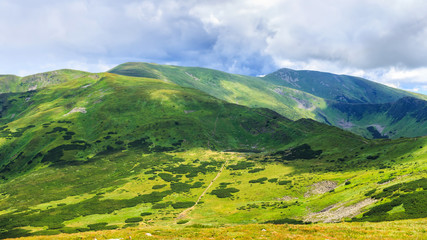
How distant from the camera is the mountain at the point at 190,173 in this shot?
51.8m

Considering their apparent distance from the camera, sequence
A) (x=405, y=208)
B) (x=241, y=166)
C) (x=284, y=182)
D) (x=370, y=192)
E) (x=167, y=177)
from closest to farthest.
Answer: (x=405, y=208) → (x=370, y=192) → (x=284, y=182) → (x=167, y=177) → (x=241, y=166)

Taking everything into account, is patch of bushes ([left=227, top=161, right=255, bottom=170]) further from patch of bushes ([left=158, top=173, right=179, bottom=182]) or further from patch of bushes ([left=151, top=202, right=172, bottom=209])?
patch of bushes ([left=151, top=202, right=172, bottom=209])

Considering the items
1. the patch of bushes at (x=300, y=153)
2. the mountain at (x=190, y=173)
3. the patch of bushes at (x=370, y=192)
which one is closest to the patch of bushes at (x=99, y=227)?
the mountain at (x=190, y=173)

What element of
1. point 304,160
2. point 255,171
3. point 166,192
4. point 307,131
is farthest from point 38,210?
point 307,131

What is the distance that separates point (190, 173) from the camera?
107 m

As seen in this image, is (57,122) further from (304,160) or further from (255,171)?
(304,160)

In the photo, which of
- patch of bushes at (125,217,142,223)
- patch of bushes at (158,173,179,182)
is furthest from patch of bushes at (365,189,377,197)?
patch of bushes at (158,173,179,182)

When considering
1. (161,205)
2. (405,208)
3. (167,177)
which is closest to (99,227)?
(161,205)

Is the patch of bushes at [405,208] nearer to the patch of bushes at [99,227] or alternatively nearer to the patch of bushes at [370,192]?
the patch of bushes at [370,192]

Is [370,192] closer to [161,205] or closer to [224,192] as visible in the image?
[224,192]

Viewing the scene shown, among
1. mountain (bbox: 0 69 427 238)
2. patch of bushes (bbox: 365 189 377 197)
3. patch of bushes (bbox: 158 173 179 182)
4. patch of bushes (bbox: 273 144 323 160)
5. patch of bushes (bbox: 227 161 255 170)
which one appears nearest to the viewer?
patch of bushes (bbox: 365 189 377 197)

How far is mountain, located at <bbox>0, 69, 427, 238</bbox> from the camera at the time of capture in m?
51.8

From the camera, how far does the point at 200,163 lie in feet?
409

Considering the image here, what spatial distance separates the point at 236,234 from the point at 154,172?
3461 inches
